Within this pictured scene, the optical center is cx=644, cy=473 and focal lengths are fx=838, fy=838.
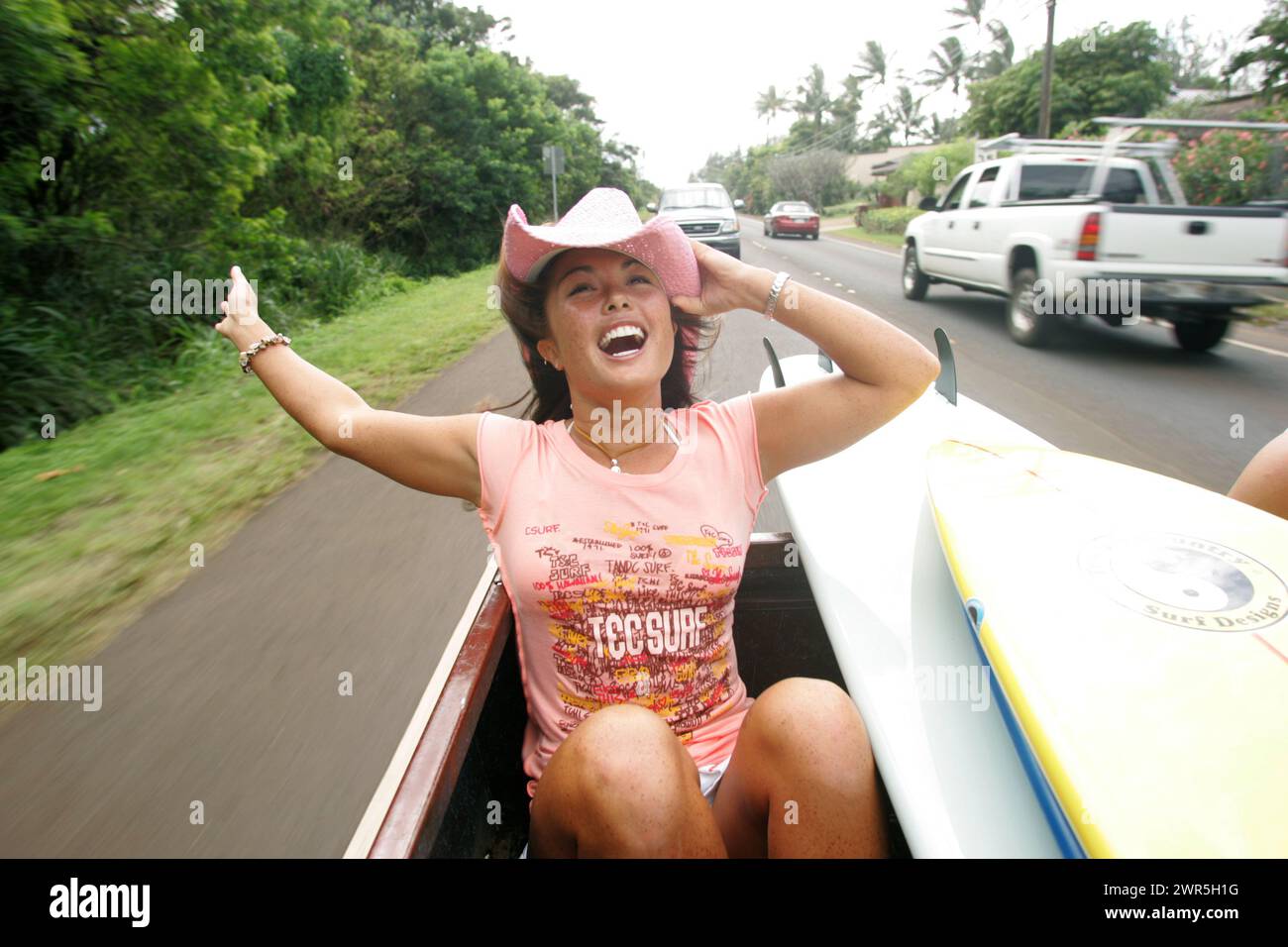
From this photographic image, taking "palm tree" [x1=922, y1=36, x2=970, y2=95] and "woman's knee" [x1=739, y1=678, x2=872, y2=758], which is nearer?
"woman's knee" [x1=739, y1=678, x2=872, y2=758]

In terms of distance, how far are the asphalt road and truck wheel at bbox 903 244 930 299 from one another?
18.9ft

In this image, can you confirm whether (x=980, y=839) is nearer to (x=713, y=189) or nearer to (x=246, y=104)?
(x=246, y=104)

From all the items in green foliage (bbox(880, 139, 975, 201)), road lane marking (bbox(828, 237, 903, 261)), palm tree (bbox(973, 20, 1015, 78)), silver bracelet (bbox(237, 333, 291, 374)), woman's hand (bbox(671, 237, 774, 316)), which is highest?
palm tree (bbox(973, 20, 1015, 78))

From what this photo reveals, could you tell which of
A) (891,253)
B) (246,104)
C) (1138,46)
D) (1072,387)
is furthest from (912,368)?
(1138,46)

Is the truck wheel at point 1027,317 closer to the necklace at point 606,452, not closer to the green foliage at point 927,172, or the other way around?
the necklace at point 606,452

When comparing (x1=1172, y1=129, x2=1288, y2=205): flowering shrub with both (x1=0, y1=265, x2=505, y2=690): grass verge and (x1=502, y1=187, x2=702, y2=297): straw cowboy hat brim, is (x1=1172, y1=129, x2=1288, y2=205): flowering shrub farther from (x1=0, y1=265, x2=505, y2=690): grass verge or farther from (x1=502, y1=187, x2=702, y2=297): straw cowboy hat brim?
(x1=502, y1=187, x2=702, y2=297): straw cowboy hat brim

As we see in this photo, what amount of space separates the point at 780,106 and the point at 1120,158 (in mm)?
91612

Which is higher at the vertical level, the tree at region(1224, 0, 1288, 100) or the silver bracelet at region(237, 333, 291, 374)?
the tree at region(1224, 0, 1288, 100)

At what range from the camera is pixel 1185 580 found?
1.84 meters

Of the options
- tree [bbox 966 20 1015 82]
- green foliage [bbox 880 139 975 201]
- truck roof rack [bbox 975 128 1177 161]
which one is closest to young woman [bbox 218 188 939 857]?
truck roof rack [bbox 975 128 1177 161]

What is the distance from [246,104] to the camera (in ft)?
31.1

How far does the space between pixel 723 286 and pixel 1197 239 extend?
7556 mm

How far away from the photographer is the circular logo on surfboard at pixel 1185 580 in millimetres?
1726

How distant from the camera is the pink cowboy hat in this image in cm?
182
